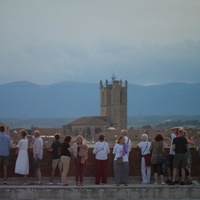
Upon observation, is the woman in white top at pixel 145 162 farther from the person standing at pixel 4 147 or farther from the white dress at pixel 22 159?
the person standing at pixel 4 147

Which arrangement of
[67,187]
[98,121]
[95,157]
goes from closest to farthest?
[67,187] < [95,157] < [98,121]

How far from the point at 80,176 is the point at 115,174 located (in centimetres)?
107

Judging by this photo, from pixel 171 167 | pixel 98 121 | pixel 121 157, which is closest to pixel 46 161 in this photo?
pixel 121 157

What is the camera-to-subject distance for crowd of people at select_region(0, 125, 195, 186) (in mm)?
21391

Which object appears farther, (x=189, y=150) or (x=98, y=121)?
(x=98, y=121)

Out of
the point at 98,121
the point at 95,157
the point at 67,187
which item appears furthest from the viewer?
the point at 98,121

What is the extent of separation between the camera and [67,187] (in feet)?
68.3

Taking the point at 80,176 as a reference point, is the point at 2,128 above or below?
above

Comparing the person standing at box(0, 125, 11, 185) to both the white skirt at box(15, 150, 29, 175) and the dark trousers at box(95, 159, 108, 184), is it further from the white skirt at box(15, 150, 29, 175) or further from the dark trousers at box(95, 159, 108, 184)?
the dark trousers at box(95, 159, 108, 184)

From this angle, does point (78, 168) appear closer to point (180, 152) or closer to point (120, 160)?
point (120, 160)

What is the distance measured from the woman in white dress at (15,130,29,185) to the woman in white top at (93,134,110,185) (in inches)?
82.8

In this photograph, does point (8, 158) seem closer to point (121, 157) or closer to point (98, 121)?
point (121, 157)

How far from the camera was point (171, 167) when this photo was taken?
22.2 meters

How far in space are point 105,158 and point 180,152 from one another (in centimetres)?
233
